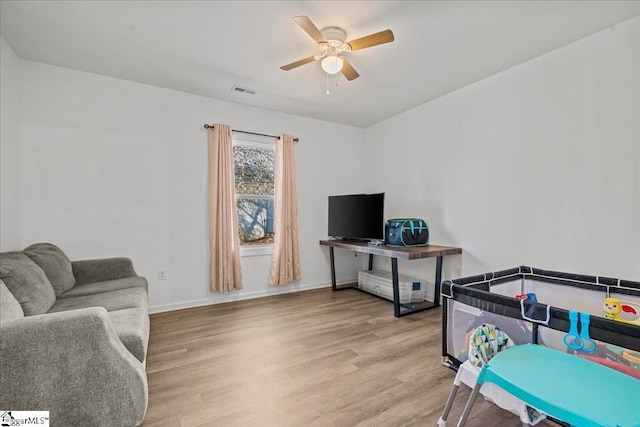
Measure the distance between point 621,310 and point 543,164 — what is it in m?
1.32

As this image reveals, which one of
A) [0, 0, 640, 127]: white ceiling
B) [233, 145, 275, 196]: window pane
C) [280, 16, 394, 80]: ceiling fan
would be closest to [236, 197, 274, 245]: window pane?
[233, 145, 275, 196]: window pane

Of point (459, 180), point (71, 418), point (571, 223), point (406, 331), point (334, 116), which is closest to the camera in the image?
point (71, 418)

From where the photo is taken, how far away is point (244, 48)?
2.49 meters

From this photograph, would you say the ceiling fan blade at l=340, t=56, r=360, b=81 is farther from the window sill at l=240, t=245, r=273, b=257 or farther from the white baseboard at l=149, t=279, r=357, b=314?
the white baseboard at l=149, t=279, r=357, b=314

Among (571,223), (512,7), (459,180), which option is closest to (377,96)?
(459,180)

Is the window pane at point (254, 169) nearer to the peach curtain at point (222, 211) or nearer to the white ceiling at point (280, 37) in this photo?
the peach curtain at point (222, 211)

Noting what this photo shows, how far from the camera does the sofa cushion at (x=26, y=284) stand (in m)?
1.60

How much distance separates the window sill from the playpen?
2.55 metres

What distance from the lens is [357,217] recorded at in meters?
3.86

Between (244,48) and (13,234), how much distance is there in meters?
2.61

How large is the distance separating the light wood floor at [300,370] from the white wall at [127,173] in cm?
69

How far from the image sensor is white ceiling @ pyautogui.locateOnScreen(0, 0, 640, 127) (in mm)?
2014

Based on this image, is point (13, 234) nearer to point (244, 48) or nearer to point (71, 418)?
point (71, 418)

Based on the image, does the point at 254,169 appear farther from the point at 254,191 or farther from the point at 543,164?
the point at 543,164
